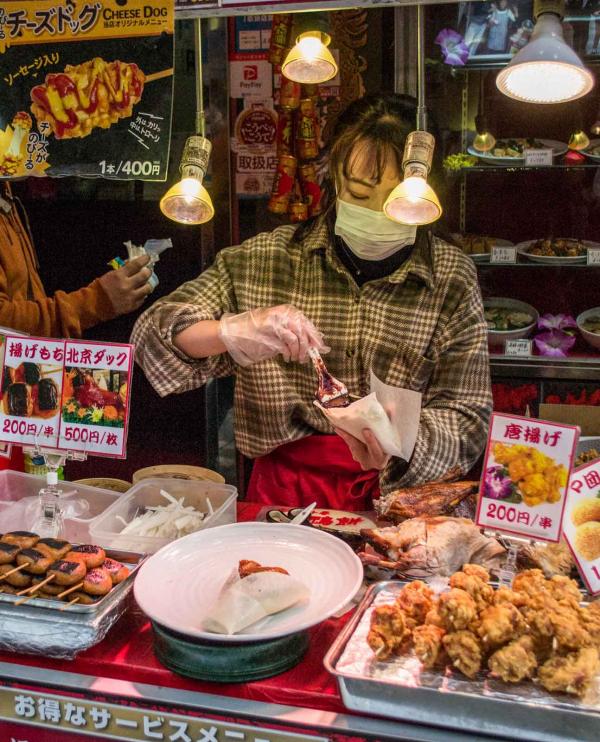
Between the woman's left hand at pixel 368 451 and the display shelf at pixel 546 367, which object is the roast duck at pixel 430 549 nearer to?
the woman's left hand at pixel 368 451

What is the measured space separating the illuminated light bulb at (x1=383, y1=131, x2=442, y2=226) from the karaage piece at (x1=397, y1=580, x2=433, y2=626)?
1.09 m

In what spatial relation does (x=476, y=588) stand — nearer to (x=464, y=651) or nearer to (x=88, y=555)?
(x=464, y=651)

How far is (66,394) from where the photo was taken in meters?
2.12

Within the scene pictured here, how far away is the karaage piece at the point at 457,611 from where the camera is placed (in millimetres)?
1453

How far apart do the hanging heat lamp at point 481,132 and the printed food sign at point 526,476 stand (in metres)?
3.04

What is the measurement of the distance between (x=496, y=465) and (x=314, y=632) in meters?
0.55

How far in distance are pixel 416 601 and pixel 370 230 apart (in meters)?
1.42

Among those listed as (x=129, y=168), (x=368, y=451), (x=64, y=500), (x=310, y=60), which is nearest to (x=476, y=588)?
(x=368, y=451)

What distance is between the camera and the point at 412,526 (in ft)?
6.36

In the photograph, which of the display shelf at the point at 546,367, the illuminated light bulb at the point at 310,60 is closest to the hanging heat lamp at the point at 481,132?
the display shelf at the point at 546,367

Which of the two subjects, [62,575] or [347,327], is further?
[347,327]

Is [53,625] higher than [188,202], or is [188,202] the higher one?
[188,202]

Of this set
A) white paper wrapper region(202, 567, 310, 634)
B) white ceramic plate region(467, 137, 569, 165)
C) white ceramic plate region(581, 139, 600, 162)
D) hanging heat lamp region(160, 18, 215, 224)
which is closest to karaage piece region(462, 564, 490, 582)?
white paper wrapper region(202, 567, 310, 634)

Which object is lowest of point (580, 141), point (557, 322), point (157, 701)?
point (157, 701)
